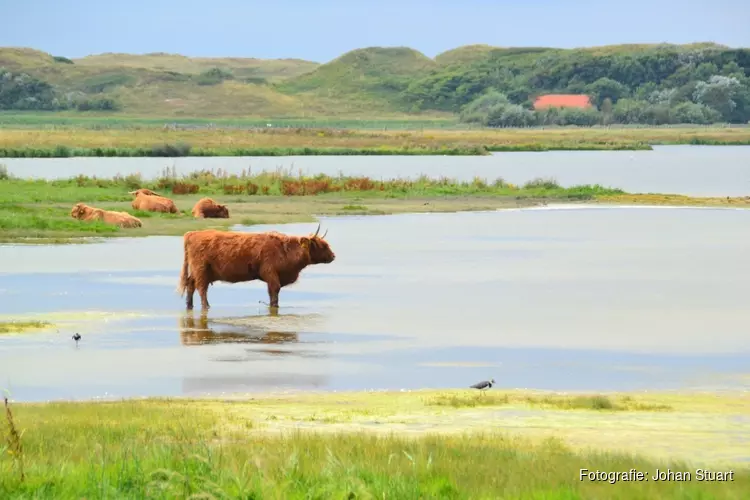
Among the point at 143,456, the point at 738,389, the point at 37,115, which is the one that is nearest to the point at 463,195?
the point at 738,389

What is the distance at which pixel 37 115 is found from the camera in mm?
180875

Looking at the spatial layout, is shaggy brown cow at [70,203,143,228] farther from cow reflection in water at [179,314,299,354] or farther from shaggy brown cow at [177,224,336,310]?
cow reflection in water at [179,314,299,354]

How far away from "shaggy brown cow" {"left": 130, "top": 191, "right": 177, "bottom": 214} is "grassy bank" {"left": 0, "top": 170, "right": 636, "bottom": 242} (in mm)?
323

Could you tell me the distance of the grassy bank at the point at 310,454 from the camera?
29.3ft

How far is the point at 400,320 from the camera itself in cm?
2152

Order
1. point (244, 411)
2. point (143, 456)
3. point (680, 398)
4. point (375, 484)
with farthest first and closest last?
point (680, 398) → point (244, 411) → point (143, 456) → point (375, 484)

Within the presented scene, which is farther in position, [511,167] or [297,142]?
[297,142]

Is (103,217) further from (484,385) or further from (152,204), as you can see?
(484,385)

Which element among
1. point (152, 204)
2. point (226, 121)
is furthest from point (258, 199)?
point (226, 121)

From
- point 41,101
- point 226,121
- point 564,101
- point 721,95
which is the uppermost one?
point 721,95

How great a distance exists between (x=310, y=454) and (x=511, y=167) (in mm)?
71270

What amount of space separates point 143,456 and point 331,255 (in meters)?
12.5

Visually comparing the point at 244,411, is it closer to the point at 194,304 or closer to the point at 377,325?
the point at 377,325

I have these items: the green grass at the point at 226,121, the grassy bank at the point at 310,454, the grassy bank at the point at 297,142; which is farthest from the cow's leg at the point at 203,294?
the green grass at the point at 226,121
